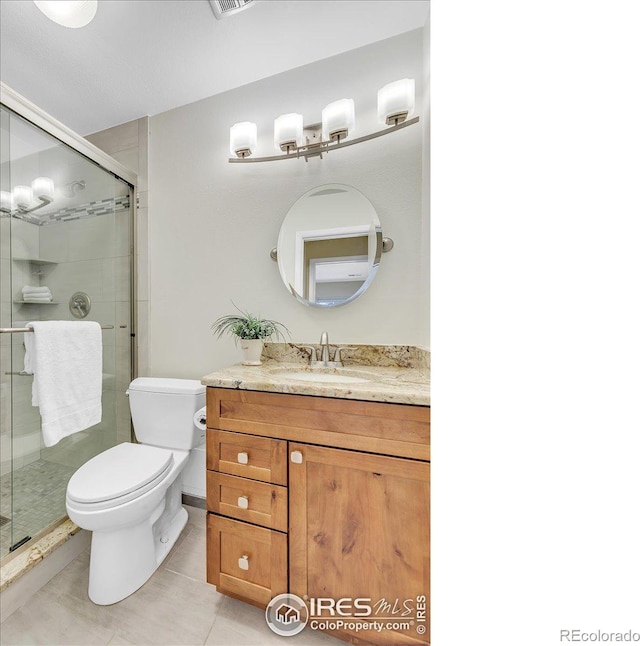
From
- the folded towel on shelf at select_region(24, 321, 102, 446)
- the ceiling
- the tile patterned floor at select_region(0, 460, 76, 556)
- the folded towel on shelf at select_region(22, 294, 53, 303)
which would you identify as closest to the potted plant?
the folded towel on shelf at select_region(24, 321, 102, 446)

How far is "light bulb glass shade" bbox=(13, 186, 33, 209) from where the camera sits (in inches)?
49.3

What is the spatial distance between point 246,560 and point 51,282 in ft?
4.94

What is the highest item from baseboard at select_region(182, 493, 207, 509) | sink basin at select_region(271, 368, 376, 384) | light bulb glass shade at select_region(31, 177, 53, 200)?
light bulb glass shade at select_region(31, 177, 53, 200)

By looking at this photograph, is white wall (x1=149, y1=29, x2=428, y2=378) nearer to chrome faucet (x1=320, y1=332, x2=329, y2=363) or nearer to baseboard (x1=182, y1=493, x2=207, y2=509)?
chrome faucet (x1=320, y1=332, x2=329, y2=363)

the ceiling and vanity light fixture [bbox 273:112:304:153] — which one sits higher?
the ceiling

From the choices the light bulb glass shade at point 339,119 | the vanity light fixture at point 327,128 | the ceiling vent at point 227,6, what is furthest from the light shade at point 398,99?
the ceiling vent at point 227,6

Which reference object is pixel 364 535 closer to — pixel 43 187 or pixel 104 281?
pixel 104 281

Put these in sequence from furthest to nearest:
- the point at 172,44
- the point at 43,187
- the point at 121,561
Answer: the point at 43,187
the point at 172,44
the point at 121,561

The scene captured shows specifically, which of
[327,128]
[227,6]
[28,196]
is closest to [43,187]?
[28,196]

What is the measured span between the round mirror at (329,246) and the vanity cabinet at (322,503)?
62cm

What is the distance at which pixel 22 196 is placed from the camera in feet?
4.19

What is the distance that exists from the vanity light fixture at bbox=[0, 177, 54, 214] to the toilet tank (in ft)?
3.14
